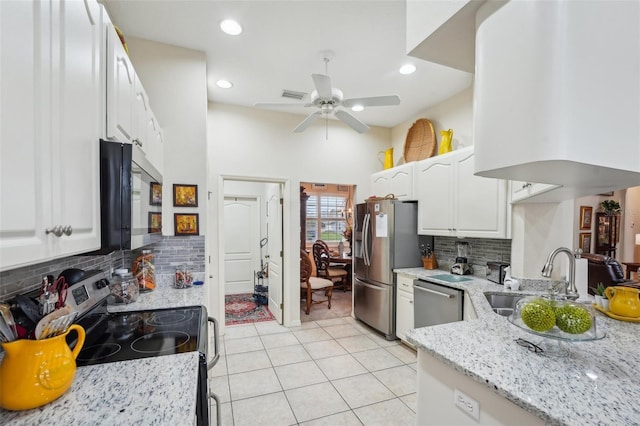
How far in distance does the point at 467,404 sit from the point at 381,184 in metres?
3.25

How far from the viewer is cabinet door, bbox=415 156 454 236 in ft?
10.3

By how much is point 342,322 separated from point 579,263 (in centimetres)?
285

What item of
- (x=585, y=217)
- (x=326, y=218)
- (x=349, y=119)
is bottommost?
(x=326, y=218)

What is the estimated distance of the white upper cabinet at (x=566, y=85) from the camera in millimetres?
820

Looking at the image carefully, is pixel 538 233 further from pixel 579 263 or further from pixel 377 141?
pixel 377 141

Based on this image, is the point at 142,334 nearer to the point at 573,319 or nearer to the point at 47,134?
the point at 47,134

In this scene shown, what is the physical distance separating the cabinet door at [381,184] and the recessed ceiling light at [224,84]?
224 cm

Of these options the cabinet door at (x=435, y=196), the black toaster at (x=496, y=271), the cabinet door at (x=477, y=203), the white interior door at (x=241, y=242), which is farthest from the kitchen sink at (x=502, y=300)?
the white interior door at (x=241, y=242)

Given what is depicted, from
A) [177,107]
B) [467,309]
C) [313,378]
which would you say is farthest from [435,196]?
[177,107]

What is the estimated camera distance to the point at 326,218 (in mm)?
7352

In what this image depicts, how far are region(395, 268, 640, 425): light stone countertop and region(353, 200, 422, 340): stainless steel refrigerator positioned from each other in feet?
6.24

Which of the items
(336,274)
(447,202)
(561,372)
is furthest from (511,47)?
(336,274)

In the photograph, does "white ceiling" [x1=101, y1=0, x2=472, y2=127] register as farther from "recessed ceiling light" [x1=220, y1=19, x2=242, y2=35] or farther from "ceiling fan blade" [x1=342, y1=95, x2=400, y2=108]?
"ceiling fan blade" [x1=342, y1=95, x2=400, y2=108]

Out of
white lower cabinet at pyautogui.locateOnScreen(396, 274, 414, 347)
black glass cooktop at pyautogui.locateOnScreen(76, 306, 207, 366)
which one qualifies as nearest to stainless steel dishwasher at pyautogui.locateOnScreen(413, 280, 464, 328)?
white lower cabinet at pyautogui.locateOnScreen(396, 274, 414, 347)
